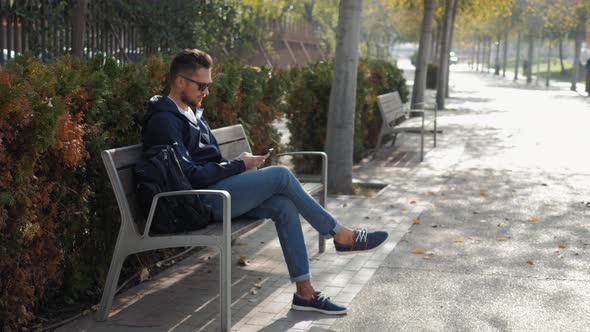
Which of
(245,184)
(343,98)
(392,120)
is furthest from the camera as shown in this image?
(392,120)

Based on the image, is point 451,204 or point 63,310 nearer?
point 63,310

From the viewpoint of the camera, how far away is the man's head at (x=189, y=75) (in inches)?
210

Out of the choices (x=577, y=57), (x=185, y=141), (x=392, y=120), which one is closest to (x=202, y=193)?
(x=185, y=141)

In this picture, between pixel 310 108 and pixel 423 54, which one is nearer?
pixel 310 108

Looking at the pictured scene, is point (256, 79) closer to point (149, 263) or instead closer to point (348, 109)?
point (348, 109)

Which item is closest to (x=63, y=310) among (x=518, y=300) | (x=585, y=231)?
(x=518, y=300)

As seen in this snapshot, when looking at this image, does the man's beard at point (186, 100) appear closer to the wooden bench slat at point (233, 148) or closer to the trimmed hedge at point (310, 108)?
the wooden bench slat at point (233, 148)

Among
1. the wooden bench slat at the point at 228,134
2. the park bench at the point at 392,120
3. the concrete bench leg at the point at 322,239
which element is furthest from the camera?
the park bench at the point at 392,120

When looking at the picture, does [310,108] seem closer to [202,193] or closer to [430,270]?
[430,270]

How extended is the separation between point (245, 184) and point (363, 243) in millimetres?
792

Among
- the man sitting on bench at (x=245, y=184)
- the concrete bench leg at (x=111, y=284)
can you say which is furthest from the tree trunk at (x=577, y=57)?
the concrete bench leg at (x=111, y=284)

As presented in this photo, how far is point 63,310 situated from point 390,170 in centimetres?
723

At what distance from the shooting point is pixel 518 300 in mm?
5461

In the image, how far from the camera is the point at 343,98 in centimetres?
966
